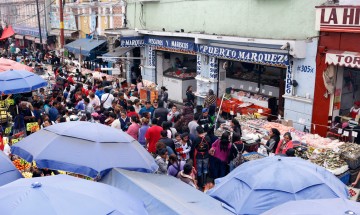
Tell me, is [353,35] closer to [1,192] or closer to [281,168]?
[281,168]

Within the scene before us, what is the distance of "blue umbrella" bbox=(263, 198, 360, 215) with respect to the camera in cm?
432

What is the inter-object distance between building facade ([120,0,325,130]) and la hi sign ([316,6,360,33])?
1.44ft

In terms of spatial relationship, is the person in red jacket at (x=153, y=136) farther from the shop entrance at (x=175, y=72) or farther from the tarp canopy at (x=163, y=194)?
the shop entrance at (x=175, y=72)

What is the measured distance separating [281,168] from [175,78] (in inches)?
562

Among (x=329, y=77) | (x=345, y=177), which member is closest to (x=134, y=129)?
(x=345, y=177)

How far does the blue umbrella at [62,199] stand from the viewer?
4266mm

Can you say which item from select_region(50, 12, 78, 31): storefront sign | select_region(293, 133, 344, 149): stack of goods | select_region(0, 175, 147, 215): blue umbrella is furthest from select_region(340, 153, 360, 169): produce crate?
select_region(50, 12, 78, 31): storefront sign

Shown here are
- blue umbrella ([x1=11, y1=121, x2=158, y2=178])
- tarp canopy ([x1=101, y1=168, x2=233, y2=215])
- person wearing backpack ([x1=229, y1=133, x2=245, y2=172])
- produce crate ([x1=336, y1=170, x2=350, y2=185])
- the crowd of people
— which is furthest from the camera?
person wearing backpack ([x1=229, y1=133, x2=245, y2=172])

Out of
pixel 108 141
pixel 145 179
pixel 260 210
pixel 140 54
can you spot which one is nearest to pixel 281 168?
pixel 260 210

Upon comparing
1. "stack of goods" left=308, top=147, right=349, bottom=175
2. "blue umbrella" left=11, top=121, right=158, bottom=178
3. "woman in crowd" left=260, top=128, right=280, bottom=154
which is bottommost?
"stack of goods" left=308, top=147, right=349, bottom=175

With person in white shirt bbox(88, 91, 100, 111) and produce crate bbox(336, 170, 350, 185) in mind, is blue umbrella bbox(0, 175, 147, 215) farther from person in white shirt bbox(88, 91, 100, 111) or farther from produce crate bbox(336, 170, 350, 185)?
person in white shirt bbox(88, 91, 100, 111)

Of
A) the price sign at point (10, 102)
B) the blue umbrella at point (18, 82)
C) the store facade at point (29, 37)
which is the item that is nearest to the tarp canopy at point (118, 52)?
the price sign at point (10, 102)

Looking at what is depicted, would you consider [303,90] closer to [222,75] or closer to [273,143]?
[273,143]

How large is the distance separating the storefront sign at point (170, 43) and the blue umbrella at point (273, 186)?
12.2 meters
